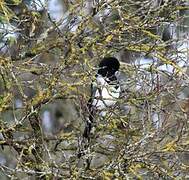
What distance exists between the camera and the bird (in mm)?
4148

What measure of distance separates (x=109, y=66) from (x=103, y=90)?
181mm

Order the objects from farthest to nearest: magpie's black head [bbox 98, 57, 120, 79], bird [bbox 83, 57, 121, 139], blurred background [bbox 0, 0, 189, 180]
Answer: magpie's black head [bbox 98, 57, 120, 79]
bird [bbox 83, 57, 121, 139]
blurred background [bbox 0, 0, 189, 180]

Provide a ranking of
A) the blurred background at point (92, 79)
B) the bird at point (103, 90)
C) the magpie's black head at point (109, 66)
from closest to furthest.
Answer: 1. the blurred background at point (92, 79)
2. the bird at point (103, 90)
3. the magpie's black head at point (109, 66)

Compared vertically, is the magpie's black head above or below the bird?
above

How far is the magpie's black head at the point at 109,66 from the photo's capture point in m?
4.62

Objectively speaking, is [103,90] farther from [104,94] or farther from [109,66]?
[109,66]

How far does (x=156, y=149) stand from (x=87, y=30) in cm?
117

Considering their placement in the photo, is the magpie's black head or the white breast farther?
the magpie's black head

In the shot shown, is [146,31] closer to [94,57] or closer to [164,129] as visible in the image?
A: [94,57]

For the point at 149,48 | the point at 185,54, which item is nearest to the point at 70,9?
the point at 149,48

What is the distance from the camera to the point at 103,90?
15.1 feet

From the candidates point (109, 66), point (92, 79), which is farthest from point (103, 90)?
point (92, 79)

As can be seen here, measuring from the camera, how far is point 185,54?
4.61 meters

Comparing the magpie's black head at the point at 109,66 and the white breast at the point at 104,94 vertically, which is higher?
the magpie's black head at the point at 109,66
